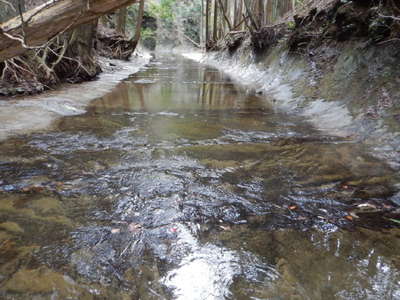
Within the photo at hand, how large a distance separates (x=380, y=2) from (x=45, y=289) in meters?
5.07

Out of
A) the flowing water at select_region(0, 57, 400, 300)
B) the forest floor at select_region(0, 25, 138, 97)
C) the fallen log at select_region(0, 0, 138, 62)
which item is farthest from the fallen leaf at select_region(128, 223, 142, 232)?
the forest floor at select_region(0, 25, 138, 97)

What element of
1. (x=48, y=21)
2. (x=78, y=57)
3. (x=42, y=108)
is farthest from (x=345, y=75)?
(x=78, y=57)

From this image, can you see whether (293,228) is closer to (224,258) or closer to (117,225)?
(224,258)

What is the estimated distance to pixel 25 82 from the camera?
534 centimetres

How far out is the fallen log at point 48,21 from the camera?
7.87 feet

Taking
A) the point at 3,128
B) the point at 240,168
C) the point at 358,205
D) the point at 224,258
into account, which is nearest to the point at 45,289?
the point at 224,258

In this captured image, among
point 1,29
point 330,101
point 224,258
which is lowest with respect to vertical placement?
point 224,258

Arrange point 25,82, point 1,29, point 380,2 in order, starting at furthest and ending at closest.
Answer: point 25,82
point 380,2
point 1,29

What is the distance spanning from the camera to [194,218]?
1877mm

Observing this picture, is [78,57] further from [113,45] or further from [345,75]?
[113,45]

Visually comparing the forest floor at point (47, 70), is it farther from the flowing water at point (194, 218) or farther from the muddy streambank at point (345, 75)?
the muddy streambank at point (345, 75)

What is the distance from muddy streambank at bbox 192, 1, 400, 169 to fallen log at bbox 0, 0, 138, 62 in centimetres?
290

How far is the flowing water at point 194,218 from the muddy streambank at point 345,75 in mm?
482

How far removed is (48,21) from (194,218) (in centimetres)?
204
